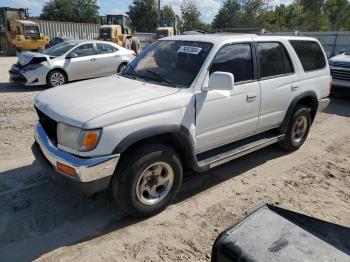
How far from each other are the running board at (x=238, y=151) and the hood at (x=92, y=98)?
0.97m

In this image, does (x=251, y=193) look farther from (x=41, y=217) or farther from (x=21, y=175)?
(x=21, y=175)

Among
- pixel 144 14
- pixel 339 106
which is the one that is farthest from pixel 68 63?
pixel 144 14

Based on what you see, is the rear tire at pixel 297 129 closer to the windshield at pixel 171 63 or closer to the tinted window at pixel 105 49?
the windshield at pixel 171 63

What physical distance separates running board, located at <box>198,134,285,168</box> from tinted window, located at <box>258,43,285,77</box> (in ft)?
3.09

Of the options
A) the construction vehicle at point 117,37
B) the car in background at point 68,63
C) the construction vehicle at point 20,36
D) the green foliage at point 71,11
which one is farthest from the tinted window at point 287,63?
the green foliage at point 71,11

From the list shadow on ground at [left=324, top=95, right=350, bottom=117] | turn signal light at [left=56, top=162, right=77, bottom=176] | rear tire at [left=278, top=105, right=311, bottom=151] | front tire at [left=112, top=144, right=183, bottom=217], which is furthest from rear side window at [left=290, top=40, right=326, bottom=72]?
turn signal light at [left=56, top=162, right=77, bottom=176]

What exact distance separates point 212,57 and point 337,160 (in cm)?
293

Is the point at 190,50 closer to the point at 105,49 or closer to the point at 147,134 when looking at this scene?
the point at 147,134

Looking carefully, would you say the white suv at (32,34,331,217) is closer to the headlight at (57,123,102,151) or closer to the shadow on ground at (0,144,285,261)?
the headlight at (57,123,102,151)

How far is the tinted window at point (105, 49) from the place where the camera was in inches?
465

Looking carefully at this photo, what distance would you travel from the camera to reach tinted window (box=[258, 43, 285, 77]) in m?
4.66

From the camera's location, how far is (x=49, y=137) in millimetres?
3674

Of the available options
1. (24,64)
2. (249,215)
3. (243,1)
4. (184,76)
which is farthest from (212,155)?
(243,1)

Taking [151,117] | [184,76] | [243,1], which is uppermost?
[243,1]
